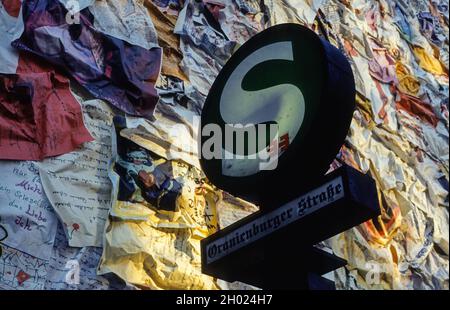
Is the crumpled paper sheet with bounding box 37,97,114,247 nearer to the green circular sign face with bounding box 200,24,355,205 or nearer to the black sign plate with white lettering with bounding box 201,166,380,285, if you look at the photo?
the green circular sign face with bounding box 200,24,355,205

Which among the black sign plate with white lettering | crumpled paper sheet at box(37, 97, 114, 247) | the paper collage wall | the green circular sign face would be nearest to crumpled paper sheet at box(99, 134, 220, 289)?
the paper collage wall

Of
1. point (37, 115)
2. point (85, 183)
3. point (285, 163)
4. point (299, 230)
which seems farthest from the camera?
point (85, 183)

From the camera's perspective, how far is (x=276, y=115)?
350cm

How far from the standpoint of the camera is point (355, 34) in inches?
466

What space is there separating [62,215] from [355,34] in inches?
284

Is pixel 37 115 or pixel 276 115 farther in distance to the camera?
pixel 37 115

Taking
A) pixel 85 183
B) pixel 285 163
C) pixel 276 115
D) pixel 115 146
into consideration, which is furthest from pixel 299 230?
pixel 115 146

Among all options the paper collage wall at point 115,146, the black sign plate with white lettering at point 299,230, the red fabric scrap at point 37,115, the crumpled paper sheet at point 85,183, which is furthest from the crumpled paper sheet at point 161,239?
the black sign plate with white lettering at point 299,230

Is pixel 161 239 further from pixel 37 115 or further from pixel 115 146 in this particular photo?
pixel 37 115

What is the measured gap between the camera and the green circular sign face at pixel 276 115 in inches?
129

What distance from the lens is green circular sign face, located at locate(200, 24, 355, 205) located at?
3.27 m

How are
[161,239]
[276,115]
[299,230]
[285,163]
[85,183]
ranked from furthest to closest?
[161,239] < [85,183] < [276,115] < [285,163] < [299,230]

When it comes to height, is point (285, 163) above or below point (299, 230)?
above

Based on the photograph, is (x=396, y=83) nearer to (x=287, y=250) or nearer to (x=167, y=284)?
(x=167, y=284)
